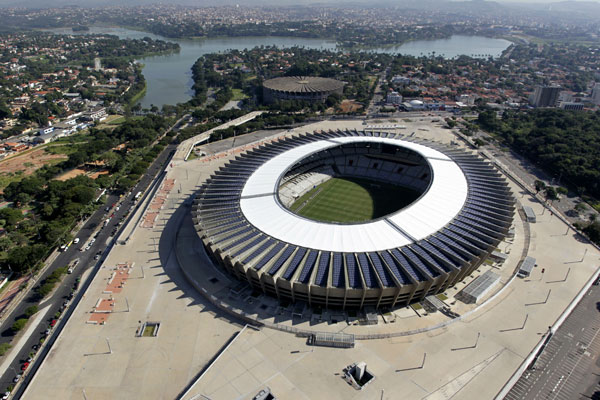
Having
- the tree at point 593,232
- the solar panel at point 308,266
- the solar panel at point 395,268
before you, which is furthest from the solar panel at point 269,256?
the tree at point 593,232

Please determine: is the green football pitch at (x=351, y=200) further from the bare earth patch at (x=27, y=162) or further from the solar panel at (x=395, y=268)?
the bare earth patch at (x=27, y=162)

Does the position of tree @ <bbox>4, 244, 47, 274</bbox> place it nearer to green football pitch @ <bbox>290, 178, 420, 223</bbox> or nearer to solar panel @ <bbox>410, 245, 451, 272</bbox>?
green football pitch @ <bbox>290, 178, 420, 223</bbox>

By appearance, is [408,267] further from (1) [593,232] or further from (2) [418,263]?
(1) [593,232]

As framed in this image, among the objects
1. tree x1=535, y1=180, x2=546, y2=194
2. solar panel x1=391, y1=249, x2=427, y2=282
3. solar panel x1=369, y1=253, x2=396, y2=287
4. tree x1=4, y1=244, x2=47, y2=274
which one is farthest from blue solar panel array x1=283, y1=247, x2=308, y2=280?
tree x1=535, y1=180, x2=546, y2=194

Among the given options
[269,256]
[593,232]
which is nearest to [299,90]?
[593,232]

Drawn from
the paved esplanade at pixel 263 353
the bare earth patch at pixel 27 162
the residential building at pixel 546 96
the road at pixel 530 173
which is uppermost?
the residential building at pixel 546 96

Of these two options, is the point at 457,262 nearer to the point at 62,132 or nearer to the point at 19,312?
the point at 19,312
